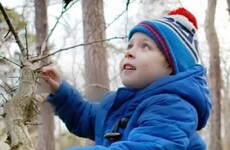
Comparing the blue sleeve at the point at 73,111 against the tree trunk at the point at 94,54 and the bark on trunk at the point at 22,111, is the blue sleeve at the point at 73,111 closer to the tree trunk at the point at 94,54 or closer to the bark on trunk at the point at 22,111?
the bark on trunk at the point at 22,111

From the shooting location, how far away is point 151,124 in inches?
46.1

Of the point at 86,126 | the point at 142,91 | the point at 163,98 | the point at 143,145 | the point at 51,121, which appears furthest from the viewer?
the point at 51,121

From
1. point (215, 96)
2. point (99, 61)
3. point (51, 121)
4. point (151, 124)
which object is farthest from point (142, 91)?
point (215, 96)

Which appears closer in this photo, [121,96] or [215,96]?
[121,96]

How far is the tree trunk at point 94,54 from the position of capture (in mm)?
4891

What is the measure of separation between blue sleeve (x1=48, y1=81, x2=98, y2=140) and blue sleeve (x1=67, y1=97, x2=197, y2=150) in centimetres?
37

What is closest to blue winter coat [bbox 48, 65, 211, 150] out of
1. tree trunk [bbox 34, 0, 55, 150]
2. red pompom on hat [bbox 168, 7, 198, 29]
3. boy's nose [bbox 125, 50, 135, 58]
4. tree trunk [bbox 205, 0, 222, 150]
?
boy's nose [bbox 125, 50, 135, 58]

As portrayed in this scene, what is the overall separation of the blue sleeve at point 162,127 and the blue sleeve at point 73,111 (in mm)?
368

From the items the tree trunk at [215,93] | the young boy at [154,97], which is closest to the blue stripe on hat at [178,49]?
the young boy at [154,97]

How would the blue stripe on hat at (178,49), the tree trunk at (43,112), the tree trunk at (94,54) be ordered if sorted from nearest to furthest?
the blue stripe on hat at (178,49) < the tree trunk at (94,54) < the tree trunk at (43,112)

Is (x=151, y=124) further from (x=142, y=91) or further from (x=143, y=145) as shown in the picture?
(x=142, y=91)

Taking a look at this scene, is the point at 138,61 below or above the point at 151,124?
above

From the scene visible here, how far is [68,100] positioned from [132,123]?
15.6 inches

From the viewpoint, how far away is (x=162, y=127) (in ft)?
3.79
